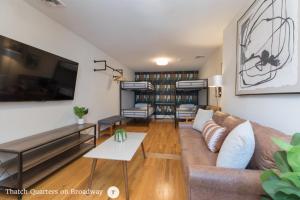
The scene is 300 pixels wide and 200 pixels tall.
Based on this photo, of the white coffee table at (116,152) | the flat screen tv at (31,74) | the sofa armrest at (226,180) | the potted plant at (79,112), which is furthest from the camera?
the potted plant at (79,112)

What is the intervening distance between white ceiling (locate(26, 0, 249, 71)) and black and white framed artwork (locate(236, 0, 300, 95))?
501 millimetres

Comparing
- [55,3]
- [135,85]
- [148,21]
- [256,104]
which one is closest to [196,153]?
[256,104]

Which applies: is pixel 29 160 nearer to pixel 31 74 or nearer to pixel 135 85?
pixel 31 74

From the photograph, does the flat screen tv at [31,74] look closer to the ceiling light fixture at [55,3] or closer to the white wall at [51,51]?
the white wall at [51,51]

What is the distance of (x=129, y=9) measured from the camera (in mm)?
2322

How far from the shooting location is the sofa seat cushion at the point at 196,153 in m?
1.62

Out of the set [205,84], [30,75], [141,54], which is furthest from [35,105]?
[205,84]

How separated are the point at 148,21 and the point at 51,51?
1.60 meters

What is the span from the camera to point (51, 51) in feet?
8.55

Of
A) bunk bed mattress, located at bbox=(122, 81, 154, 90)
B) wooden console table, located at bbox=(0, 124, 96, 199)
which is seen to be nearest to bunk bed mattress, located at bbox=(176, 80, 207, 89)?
bunk bed mattress, located at bbox=(122, 81, 154, 90)

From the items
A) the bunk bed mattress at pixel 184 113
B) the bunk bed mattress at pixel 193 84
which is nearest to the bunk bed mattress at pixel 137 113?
the bunk bed mattress at pixel 184 113

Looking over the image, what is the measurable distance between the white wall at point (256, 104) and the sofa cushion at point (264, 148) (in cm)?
19

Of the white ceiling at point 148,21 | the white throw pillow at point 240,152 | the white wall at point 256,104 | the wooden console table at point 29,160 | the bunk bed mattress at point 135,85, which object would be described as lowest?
the wooden console table at point 29,160

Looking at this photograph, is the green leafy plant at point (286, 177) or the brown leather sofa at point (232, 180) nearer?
the green leafy plant at point (286, 177)
